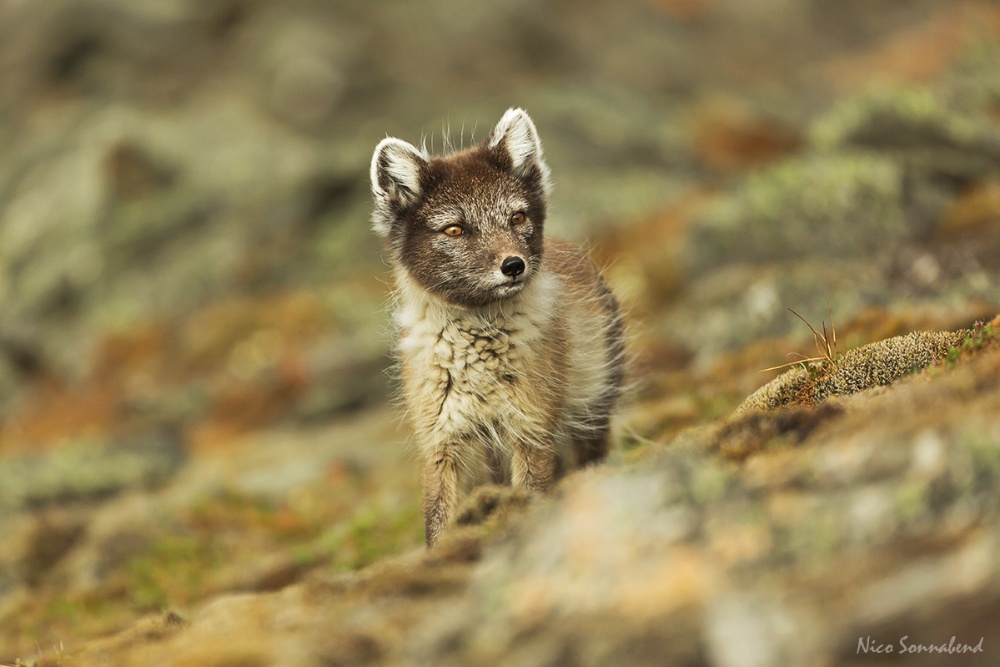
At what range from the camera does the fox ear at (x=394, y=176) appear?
22.3 feet

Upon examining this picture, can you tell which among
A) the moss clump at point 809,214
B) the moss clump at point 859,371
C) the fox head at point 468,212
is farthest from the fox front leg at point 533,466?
the moss clump at point 809,214

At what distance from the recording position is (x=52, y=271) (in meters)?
18.5

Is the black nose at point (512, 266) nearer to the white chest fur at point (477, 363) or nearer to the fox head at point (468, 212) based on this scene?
the fox head at point (468, 212)

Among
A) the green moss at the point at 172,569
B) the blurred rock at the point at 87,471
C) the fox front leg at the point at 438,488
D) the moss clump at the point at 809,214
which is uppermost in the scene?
the moss clump at the point at 809,214

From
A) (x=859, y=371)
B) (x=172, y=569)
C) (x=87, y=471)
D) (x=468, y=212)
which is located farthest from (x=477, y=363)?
(x=87, y=471)

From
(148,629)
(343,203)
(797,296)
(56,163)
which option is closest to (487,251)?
(148,629)

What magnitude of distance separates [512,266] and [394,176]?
4.37 ft

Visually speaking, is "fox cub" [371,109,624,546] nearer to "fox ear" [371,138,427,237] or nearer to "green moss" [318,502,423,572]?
"fox ear" [371,138,427,237]

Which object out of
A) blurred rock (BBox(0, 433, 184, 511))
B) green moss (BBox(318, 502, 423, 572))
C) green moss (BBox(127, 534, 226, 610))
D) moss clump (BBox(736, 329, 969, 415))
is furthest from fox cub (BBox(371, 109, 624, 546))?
blurred rock (BBox(0, 433, 184, 511))

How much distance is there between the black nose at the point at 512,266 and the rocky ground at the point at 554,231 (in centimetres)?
168

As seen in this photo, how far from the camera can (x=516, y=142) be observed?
7.07 m

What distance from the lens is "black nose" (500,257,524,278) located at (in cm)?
638

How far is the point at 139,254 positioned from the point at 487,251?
1447 cm

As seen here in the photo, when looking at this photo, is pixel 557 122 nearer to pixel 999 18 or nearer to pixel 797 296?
pixel 797 296
